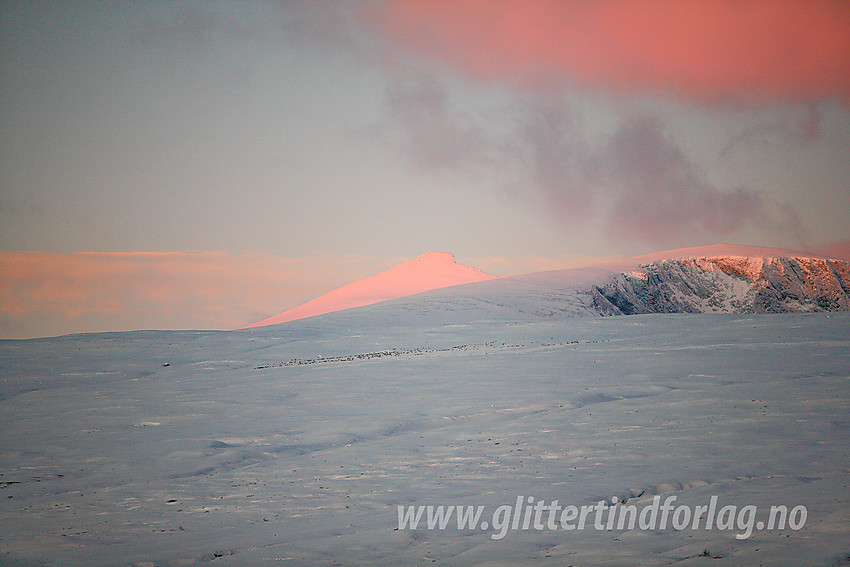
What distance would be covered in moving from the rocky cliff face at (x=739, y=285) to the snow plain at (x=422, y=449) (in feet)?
155

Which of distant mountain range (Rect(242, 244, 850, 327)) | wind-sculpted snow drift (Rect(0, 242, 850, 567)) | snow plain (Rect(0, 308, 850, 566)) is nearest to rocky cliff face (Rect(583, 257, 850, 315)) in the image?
distant mountain range (Rect(242, 244, 850, 327))

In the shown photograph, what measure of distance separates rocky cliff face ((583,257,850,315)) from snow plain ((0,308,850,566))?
47.3 m

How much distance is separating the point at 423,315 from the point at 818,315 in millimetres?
33793

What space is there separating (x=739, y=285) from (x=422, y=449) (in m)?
87.2

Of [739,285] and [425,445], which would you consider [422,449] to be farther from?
[739,285]

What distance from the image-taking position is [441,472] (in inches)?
699

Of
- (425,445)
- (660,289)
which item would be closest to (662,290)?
(660,289)

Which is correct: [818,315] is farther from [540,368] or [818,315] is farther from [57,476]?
[57,476]

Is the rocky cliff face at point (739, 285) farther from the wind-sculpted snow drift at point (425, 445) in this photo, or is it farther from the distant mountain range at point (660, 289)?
the wind-sculpted snow drift at point (425, 445)

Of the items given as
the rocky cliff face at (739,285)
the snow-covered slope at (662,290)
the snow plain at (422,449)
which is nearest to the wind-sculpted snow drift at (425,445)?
the snow plain at (422,449)

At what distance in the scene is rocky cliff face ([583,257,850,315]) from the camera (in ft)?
291

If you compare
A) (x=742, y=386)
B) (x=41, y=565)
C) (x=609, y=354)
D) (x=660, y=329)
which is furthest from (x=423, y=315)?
(x=41, y=565)

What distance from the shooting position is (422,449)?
2039 centimetres

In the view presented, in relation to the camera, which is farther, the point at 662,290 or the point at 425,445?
the point at 662,290
